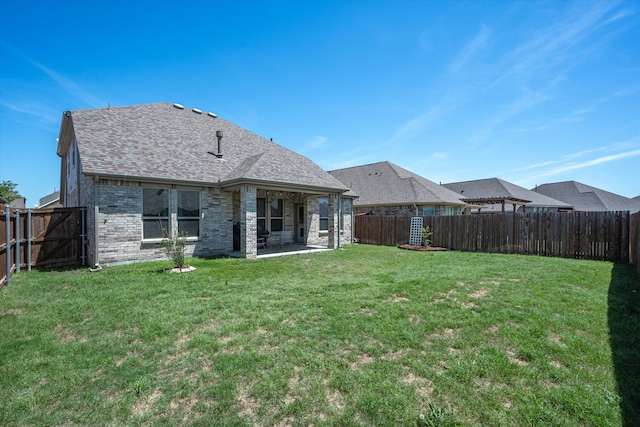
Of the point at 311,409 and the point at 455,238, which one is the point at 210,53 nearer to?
the point at 311,409

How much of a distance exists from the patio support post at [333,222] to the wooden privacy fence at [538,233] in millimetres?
4478

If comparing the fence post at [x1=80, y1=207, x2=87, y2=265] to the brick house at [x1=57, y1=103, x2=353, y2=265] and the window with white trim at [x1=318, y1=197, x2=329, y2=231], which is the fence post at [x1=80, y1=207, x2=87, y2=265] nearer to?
the brick house at [x1=57, y1=103, x2=353, y2=265]

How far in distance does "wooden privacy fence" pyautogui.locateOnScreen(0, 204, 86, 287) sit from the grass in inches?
101

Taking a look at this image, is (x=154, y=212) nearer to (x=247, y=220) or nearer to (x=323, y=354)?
(x=247, y=220)

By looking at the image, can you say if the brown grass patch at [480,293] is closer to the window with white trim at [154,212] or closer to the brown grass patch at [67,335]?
the brown grass patch at [67,335]

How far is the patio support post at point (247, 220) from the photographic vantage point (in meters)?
10.9

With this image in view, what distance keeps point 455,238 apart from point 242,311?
1272 centimetres

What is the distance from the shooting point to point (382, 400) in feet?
8.84

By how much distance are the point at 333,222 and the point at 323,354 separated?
35.1 ft

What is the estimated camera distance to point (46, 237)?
950 cm

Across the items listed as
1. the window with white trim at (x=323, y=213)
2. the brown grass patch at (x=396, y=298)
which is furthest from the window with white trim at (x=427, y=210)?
the brown grass patch at (x=396, y=298)

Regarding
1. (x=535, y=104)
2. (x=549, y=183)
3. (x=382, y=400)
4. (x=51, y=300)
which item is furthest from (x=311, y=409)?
(x=549, y=183)

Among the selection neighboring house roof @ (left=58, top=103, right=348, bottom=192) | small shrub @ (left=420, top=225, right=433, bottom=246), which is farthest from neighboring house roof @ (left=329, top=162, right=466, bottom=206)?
neighboring house roof @ (left=58, top=103, right=348, bottom=192)

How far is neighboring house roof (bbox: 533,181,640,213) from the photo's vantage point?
3075cm
